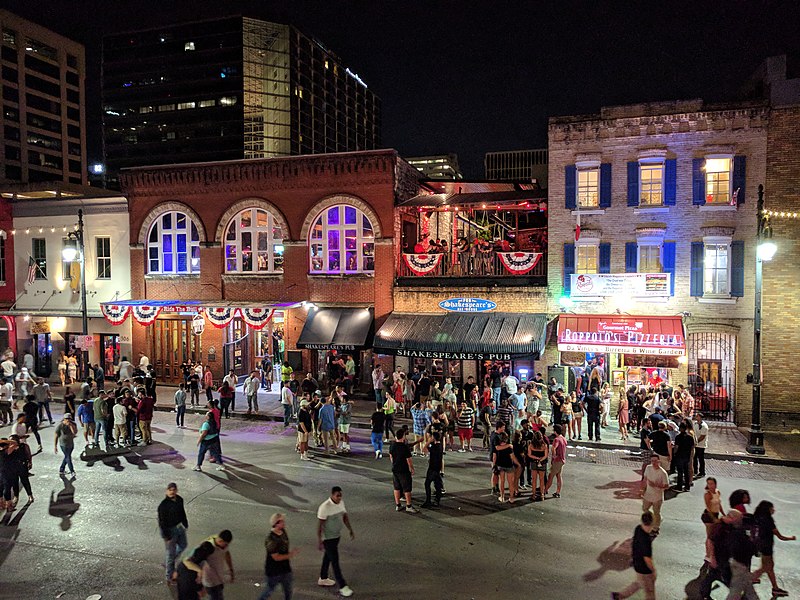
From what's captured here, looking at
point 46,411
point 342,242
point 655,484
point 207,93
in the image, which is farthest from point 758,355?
point 207,93

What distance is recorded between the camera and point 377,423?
16.2m

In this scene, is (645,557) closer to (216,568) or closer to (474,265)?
(216,568)

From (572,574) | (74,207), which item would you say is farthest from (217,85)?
(572,574)

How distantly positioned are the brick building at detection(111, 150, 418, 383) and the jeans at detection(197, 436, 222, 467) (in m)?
8.15

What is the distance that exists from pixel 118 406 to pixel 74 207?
1578cm

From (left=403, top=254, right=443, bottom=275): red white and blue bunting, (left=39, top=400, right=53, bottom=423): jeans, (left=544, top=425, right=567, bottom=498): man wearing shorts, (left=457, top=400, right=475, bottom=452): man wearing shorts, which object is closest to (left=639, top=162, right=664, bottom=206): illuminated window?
(left=403, top=254, right=443, bottom=275): red white and blue bunting

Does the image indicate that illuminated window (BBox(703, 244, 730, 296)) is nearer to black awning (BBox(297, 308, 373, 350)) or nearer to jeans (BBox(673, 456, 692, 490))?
jeans (BBox(673, 456, 692, 490))

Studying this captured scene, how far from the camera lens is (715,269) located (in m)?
20.0

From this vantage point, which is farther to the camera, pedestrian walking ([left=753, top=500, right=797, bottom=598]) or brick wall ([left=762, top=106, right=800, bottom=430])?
brick wall ([left=762, top=106, right=800, bottom=430])

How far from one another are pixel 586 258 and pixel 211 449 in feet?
46.0

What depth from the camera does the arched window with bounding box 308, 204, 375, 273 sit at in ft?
80.6

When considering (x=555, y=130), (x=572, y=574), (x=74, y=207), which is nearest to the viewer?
(x=572, y=574)

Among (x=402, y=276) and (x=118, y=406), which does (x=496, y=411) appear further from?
(x=118, y=406)

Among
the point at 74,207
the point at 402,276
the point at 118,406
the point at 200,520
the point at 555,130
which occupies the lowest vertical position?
the point at 200,520
